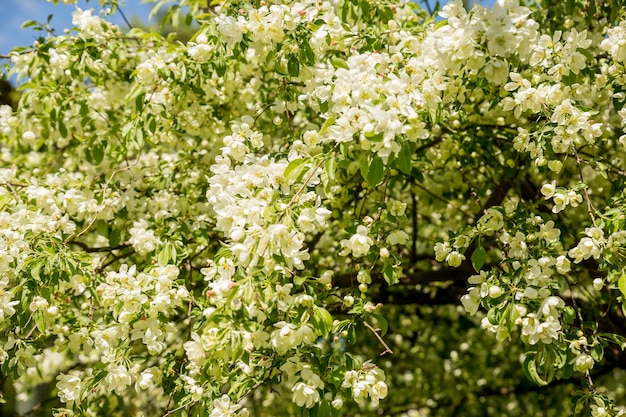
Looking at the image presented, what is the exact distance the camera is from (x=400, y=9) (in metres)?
3.26

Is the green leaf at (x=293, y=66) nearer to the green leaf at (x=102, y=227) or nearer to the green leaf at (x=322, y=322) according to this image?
the green leaf at (x=322, y=322)

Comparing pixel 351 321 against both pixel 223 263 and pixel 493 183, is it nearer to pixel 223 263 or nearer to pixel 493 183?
pixel 223 263

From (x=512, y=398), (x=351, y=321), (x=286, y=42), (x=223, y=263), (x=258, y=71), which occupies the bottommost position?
(x=512, y=398)

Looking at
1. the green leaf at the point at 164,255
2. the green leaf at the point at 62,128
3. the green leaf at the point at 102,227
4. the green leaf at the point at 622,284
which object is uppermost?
the green leaf at the point at 62,128

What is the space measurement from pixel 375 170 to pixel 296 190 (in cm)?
32

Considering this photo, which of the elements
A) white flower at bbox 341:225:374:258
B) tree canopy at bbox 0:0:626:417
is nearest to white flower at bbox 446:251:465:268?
tree canopy at bbox 0:0:626:417

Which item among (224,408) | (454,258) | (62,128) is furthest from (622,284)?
(62,128)

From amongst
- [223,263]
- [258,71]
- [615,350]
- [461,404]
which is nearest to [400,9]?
[258,71]

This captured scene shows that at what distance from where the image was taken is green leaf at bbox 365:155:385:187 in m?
1.88

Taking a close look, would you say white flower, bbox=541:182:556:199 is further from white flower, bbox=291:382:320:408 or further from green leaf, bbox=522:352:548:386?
white flower, bbox=291:382:320:408

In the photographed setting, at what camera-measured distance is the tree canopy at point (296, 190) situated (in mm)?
1949

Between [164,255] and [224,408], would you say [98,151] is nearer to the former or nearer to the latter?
[164,255]

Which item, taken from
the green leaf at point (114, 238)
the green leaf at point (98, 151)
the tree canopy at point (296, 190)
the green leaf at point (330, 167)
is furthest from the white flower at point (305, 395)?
the green leaf at point (98, 151)

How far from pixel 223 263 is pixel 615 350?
266 cm
